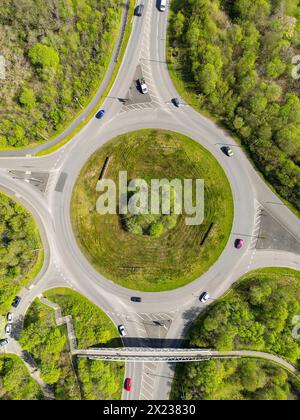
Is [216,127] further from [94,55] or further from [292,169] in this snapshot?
[94,55]

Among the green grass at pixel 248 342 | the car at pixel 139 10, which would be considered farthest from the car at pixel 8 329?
the car at pixel 139 10

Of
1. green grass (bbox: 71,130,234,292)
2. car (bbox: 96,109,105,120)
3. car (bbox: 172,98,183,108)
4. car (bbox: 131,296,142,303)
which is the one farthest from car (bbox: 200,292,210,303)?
car (bbox: 96,109,105,120)

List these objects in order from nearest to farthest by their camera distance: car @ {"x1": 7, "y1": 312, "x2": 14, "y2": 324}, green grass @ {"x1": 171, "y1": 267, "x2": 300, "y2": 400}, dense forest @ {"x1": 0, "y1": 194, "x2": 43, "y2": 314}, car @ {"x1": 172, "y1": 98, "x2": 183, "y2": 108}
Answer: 1. green grass @ {"x1": 171, "y1": 267, "x2": 300, "y2": 400}
2. dense forest @ {"x1": 0, "y1": 194, "x2": 43, "y2": 314}
3. car @ {"x1": 7, "y1": 312, "x2": 14, "y2": 324}
4. car @ {"x1": 172, "y1": 98, "x2": 183, "y2": 108}

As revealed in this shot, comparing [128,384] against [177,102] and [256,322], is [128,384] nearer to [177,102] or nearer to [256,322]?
[256,322]

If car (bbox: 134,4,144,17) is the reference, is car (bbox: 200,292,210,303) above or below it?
below

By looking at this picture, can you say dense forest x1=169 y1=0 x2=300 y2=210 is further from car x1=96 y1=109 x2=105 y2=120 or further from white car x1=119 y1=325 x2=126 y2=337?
white car x1=119 y1=325 x2=126 y2=337

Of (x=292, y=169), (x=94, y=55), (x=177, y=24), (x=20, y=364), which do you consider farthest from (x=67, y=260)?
(x=177, y=24)

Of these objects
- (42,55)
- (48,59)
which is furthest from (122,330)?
(42,55)
